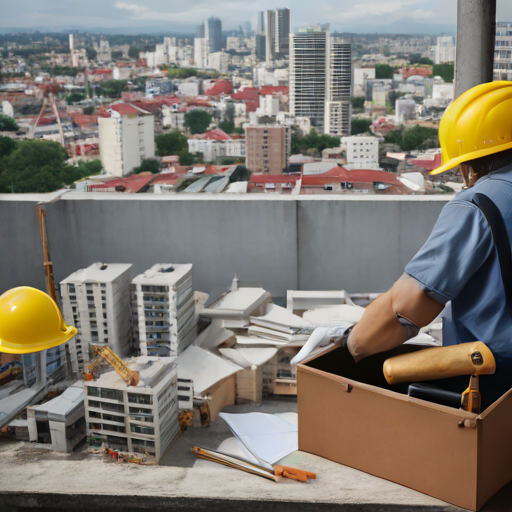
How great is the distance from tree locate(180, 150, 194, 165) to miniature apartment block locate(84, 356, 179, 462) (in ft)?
10.4

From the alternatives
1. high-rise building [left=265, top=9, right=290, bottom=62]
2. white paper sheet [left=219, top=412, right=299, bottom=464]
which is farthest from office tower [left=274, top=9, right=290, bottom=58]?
white paper sheet [left=219, top=412, right=299, bottom=464]

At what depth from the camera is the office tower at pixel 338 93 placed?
606cm

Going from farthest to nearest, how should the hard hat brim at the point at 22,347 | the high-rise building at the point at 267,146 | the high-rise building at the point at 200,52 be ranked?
the high-rise building at the point at 200,52 < the high-rise building at the point at 267,146 < the hard hat brim at the point at 22,347

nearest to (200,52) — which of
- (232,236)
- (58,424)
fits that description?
(232,236)

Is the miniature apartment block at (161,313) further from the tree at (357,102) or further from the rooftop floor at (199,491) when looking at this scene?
the tree at (357,102)

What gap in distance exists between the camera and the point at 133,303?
4.27 m

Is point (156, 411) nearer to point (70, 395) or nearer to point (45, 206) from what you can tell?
point (70, 395)

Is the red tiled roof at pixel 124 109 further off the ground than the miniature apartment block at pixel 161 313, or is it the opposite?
the red tiled roof at pixel 124 109

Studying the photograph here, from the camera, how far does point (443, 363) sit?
1.42 metres

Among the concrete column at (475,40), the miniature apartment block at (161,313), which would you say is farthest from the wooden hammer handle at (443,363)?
the concrete column at (475,40)

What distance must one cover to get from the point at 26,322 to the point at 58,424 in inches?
22.5

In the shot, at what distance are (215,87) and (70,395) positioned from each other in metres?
4.17

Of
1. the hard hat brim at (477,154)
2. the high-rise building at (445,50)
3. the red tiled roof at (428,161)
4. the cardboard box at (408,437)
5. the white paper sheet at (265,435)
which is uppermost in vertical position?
the high-rise building at (445,50)

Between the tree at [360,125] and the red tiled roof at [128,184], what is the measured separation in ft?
6.97
